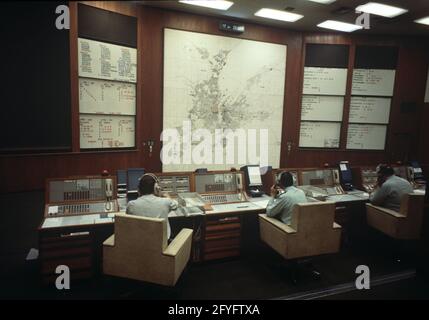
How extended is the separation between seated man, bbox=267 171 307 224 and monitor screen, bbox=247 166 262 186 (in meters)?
0.68

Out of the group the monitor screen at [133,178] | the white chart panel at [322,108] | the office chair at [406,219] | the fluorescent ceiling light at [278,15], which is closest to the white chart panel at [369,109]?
the white chart panel at [322,108]

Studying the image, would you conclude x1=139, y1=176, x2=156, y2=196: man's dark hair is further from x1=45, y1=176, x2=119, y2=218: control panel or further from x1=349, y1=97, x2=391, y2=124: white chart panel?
x1=349, y1=97, x2=391, y2=124: white chart panel

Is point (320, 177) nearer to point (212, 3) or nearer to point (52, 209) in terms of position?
point (212, 3)

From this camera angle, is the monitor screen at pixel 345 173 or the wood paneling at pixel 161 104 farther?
the monitor screen at pixel 345 173

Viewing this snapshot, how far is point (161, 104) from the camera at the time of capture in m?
4.38

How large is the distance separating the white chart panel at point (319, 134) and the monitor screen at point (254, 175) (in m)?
2.02

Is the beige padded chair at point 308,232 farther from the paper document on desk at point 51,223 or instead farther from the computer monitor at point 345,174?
the paper document on desk at point 51,223

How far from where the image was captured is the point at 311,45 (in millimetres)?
5121

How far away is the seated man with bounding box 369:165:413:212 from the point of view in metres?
3.30

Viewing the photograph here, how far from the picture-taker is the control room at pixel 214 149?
2670mm

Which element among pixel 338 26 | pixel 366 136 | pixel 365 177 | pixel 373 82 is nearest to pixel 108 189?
pixel 365 177

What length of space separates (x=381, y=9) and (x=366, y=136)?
7.37 feet
